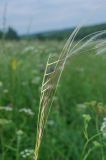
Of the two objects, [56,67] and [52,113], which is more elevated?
[56,67]

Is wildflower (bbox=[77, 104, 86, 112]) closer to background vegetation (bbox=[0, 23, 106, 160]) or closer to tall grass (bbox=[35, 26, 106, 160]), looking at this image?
background vegetation (bbox=[0, 23, 106, 160])

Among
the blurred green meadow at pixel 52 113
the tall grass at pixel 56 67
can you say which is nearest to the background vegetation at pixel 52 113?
the blurred green meadow at pixel 52 113

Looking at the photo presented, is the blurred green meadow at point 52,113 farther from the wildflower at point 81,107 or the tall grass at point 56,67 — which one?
the tall grass at point 56,67

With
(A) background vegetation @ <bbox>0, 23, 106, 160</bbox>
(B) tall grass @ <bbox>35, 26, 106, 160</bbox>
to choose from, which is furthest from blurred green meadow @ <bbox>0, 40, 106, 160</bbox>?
(B) tall grass @ <bbox>35, 26, 106, 160</bbox>

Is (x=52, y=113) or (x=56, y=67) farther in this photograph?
(x=52, y=113)

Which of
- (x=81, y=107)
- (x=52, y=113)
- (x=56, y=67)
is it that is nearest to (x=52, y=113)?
(x=52, y=113)

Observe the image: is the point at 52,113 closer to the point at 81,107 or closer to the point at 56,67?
the point at 81,107

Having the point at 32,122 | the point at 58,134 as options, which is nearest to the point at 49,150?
the point at 58,134

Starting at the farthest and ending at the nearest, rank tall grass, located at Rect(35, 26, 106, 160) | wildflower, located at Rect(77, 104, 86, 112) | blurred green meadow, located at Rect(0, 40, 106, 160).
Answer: wildflower, located at Rect(77, 104, 86, 112), blurred green meadow, located at Rect(0, 40, 106, 160), tall grass, located at Rect(35, 26, 106, 160)

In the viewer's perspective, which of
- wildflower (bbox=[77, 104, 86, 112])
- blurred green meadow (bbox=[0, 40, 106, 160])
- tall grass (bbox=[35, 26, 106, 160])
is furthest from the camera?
wildflower (bbox=[77, 104, 86, 112])

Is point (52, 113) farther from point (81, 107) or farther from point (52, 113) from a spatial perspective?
point (81, 107)
